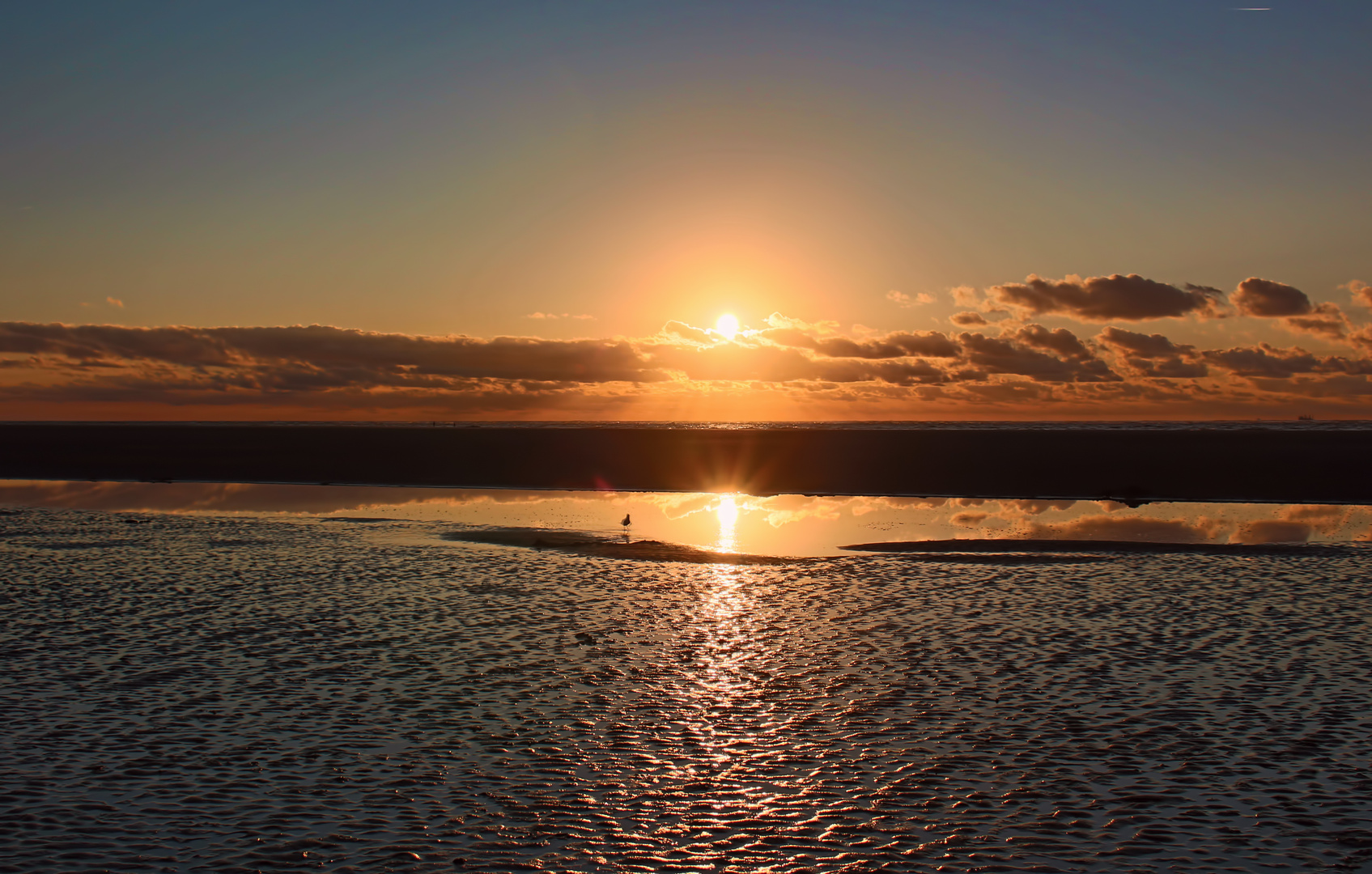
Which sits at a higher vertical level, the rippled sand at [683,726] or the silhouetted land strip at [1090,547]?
the silhouetted land strip at [1090,547]

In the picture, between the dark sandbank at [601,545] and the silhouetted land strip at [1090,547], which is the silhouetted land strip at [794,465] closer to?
the silhouetted land strip at [1090,547]

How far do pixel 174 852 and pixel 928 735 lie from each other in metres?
7.83

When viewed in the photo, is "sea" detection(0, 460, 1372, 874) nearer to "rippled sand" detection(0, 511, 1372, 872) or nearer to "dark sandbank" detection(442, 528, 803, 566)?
"rippled sand" detection(0, 511, 1372, 872)

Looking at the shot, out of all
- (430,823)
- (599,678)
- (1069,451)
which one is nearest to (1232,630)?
(599,678)

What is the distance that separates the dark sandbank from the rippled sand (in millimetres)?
3625

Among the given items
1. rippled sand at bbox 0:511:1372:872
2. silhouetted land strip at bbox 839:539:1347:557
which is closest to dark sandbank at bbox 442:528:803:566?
rippled sand at bbox 0:511:1372:872

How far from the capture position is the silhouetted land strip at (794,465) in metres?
48.2

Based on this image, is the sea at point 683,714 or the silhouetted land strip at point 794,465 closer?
the sea at point 683,714

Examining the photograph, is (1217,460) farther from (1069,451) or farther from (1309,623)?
(1309,623)

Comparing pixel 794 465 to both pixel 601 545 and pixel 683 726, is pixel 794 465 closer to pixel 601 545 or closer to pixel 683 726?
pixel 601 545

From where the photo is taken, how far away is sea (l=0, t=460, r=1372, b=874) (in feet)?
28.4

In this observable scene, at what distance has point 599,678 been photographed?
13.8 metres

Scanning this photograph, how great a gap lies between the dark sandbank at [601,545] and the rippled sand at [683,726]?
3625mm

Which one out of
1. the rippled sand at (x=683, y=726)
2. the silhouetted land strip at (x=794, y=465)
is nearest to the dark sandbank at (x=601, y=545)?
the rippled sand at (x=683, y=726)
